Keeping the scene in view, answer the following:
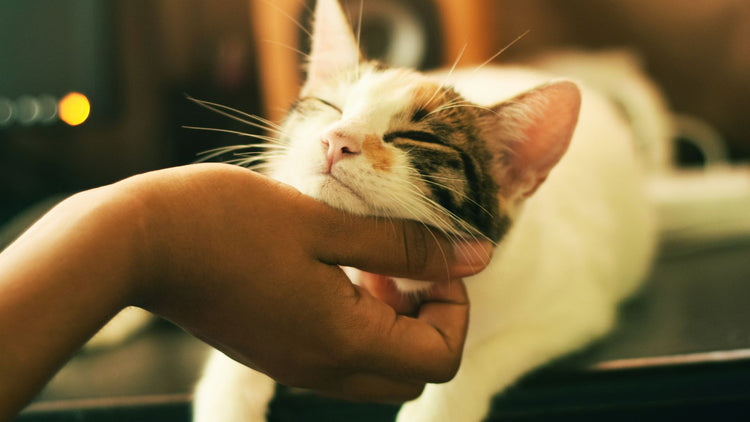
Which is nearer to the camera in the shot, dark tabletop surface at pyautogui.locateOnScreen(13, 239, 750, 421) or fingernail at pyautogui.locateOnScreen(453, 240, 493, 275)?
fingernail at pyautogui.locateOnScreen(453, 240, 493, 275)

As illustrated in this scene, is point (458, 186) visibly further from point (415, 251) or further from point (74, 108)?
point (74, 108)

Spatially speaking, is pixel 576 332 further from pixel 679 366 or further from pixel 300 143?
pixel 300 143

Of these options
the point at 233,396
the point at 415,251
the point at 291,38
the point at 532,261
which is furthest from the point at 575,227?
the point at 291,38

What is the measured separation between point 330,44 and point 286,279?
46cm

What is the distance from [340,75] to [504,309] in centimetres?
42

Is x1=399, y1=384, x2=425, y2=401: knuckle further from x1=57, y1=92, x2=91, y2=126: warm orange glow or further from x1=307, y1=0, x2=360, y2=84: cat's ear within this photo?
x1=57, y1=92, x2=91, y2=126: warm orange glow

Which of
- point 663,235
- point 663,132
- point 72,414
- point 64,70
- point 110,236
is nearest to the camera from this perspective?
point 110,236

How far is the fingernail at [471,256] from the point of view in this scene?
60 centimetres

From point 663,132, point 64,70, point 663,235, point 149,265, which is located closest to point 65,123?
point 64,70

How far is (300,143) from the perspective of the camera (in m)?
0.66

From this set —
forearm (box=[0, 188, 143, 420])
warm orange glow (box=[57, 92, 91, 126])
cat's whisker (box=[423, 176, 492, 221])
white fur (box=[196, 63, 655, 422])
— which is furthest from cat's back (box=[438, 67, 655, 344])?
warm orange glow (box=[57, 92, 91, 126])

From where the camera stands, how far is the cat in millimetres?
598

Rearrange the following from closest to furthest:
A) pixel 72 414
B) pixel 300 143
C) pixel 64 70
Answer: pixel 300 143
pixel 72 414
pixel 64 70

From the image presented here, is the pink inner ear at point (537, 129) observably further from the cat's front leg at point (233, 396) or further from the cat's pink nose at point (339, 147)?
the cat's front leg at point (233, 396)
